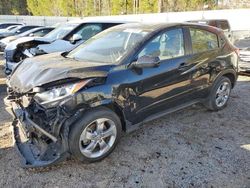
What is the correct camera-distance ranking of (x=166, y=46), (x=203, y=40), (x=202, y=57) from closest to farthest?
(x=166, y=46)
(x=202, y=57)
(x=203, y=40)

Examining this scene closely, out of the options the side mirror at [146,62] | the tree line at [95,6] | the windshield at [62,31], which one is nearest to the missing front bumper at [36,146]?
the side mirror at [146,62]

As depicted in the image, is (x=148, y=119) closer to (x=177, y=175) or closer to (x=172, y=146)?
(x=172, y=146)

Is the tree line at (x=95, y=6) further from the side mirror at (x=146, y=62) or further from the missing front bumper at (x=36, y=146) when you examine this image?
the missing front bumper at (x=36, y=146)

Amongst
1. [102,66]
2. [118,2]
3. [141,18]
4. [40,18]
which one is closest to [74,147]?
[102,66]

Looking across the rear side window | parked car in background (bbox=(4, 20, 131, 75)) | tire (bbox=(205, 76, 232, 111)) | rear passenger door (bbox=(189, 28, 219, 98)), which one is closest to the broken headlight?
rear passenger door (bbox=(189, 28, 219, 98))

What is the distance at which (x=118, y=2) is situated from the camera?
4300 centimetres

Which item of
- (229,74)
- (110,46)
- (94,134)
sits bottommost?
(94,134)

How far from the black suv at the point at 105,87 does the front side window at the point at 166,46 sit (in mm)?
15

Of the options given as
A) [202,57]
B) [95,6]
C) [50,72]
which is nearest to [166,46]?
[202,57]

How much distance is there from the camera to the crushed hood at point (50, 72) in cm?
332

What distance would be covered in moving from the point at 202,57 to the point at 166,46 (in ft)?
2.74

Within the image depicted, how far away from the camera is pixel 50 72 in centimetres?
343

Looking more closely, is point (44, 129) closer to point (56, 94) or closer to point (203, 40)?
point (56, 94)

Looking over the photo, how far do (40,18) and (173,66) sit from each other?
3379 centimetres
